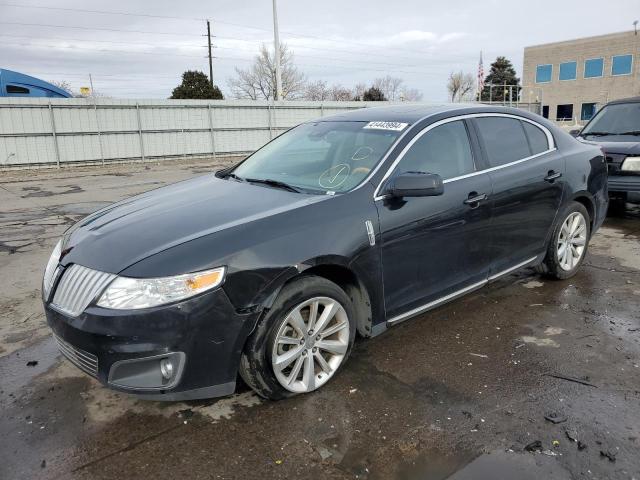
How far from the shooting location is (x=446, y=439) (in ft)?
8.94

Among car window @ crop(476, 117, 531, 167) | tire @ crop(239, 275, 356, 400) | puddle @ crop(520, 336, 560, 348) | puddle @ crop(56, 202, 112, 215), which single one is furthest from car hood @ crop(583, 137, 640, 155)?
puddle @ crop(56, 202, 112, 215)

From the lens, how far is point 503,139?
14.2ft

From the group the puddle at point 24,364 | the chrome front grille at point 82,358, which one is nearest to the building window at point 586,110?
the puddle at point 24,364

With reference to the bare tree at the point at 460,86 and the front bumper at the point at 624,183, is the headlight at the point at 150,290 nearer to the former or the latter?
the front bumper at the point at 624,183

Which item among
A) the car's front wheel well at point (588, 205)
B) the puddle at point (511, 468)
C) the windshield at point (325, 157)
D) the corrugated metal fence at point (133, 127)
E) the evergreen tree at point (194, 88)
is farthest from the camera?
the evergreen tree at point (194, 88)

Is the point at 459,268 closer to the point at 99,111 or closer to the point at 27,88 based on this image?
the point at 99,111

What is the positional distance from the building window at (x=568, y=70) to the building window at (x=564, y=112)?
9.08ft

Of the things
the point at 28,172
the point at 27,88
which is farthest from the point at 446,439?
the point at 27,88

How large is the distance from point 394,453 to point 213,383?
1002mm

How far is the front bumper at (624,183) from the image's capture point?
23.7ft

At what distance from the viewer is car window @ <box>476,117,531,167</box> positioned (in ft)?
13.7

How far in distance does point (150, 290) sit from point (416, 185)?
1709mm

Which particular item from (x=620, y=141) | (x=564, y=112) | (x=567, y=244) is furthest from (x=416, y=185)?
(x=564, y=112)

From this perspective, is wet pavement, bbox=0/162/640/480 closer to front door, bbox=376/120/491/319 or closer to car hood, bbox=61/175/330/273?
front door, bbox=376/120/491/319
